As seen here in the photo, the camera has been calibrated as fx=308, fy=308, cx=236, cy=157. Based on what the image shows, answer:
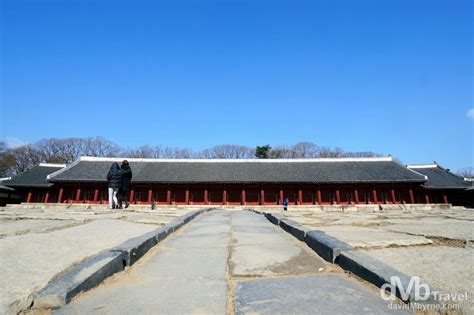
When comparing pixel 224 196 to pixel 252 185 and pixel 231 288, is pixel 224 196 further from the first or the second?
pixel 231 288

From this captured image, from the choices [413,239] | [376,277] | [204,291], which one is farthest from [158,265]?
[413,239]

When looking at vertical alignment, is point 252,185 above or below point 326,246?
above

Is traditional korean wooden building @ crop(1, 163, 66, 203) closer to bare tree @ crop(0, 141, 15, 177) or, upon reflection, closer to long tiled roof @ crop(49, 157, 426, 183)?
long tiled roof @ crop(49, 157, 426, 183)

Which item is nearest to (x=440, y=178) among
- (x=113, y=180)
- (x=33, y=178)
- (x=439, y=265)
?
(x=113, y=180)

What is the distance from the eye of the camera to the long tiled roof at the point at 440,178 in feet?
114

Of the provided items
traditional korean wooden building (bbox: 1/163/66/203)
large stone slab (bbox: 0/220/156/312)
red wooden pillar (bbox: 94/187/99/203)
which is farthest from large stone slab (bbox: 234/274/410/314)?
traditional korean wooden building (bbox: 1/163/66/203)

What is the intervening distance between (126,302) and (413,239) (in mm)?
3797

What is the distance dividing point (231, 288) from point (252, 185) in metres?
31.6

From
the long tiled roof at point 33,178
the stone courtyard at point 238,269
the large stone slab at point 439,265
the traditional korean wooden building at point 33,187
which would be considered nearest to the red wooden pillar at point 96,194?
the traditional korean wooden building at point 33,187

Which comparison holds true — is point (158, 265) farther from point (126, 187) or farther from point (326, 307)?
point (126, 187)

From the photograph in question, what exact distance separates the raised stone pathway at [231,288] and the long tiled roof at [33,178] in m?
36.9

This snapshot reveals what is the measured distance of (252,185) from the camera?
34.0 m

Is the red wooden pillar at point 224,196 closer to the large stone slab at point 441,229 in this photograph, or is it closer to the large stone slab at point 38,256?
the large stone slab at point 441,229

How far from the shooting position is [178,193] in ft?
113
